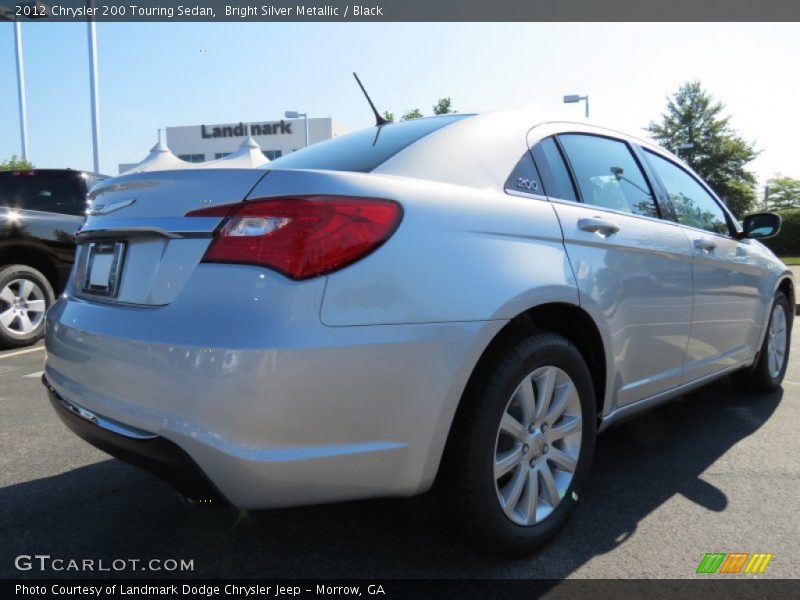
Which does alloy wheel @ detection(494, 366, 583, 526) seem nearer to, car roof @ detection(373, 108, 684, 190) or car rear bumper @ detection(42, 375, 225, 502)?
car roof @ detection(373, 108, 684, 190)

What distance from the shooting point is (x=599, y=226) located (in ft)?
7.75

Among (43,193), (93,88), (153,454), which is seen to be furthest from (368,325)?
(93,88)

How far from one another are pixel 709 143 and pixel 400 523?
37.0 meters

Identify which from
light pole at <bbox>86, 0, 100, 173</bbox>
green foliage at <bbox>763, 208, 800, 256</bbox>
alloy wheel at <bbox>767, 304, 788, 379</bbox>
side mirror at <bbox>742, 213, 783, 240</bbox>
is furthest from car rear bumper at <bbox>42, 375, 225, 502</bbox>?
green foliage at <bbox>763, 208, 800, 256</bbox>

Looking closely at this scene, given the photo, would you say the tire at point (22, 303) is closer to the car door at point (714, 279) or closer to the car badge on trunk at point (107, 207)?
the car badge on trunk at point (107, 207)

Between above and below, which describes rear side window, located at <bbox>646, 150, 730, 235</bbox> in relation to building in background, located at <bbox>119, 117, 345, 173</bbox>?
below

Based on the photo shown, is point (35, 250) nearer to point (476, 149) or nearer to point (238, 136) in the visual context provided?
point (476, 149)

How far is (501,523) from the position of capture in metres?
1.92

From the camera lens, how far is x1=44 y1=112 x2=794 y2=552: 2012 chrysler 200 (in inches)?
60.4

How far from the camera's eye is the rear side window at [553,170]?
2332mm

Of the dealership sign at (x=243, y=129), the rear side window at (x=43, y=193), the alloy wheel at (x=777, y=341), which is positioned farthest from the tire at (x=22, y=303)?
the dealership sign at (x=243, y=129)

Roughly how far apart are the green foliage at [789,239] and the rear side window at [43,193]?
80.9 feet

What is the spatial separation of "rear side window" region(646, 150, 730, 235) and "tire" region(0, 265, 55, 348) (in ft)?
17.5

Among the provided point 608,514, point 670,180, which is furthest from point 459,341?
Answer: point 670,180
